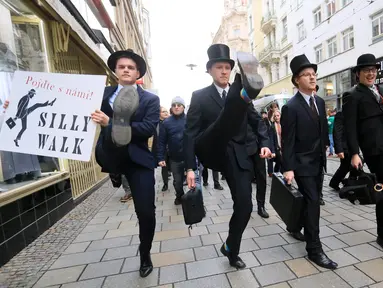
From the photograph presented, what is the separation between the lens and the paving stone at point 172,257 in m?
2.77

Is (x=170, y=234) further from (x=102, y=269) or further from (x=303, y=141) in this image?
(x=303, y=141)

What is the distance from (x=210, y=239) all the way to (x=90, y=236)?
170 centimetres

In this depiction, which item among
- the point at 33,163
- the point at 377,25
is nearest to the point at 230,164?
A: the point at 33,163

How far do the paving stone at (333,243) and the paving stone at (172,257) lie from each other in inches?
61.0

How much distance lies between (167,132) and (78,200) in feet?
7.42

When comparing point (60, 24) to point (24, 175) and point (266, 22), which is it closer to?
point (24, 175)

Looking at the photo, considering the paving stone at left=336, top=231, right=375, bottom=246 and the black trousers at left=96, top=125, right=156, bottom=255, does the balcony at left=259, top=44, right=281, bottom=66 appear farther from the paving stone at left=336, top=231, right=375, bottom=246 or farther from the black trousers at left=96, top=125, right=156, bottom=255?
the black trousers at left=96, top=125, right=156, bottom=255

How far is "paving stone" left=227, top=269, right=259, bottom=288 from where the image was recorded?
89.6 inches

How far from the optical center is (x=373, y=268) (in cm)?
240

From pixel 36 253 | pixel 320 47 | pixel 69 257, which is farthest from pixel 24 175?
pixel 320 47

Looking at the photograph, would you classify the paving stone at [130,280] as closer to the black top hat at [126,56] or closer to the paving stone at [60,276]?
the paving stone at [60,276]

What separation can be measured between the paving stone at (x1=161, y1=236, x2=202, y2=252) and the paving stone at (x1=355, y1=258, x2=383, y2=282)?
168cm

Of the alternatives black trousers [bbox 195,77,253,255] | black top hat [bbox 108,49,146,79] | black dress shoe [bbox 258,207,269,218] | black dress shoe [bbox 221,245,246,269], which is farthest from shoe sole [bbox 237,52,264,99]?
black dress shoe [bbox 258,207,269,218]

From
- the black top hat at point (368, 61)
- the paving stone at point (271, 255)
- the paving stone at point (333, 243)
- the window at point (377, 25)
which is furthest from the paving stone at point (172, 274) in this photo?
the window at point (377, 25)
